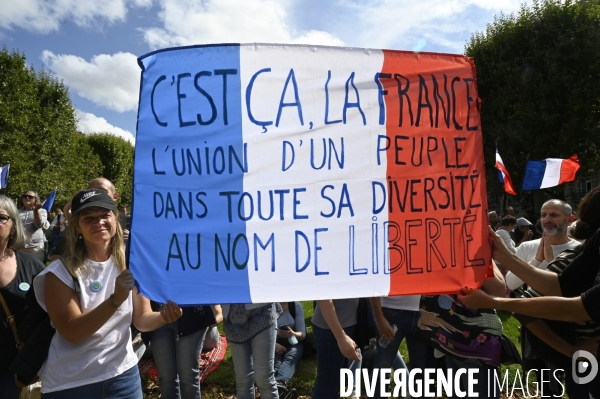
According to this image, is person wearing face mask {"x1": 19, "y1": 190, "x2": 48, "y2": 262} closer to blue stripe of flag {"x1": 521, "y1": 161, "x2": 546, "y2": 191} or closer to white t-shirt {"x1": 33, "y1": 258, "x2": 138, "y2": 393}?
white t-shirt {"x1": 33, "y1": 258, "x2": 138, "y2": 393}

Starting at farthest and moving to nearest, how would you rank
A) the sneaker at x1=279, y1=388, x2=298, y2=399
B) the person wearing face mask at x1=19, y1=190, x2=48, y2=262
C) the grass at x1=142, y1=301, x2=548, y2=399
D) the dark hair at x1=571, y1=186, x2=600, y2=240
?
1. the person wearing face mask at x1=19, y1=190, x2=48, y2=262
2. the grass at x1=142, y1=301, x2=548, y2=399
3. the sneaker at x1=279, y1=388, x2=298, y2=399
4. the dark hair at x1=571, y1=186, x2=600, y2=240

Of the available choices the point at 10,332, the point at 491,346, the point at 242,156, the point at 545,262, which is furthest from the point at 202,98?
the point at 545,262

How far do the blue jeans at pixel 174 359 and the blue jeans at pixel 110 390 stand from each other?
0.94m

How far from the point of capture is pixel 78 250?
7.38ft

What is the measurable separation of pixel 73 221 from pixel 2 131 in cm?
2195

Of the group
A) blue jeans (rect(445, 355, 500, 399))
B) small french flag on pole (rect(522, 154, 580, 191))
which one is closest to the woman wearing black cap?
blue jeans (rect(445, 355, 500, 399))

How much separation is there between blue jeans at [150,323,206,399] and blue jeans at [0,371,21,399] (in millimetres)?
970

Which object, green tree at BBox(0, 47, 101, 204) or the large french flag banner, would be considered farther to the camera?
green tree at BBox(0, 47, 101, 204)

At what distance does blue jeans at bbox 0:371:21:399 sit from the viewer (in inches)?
95.0

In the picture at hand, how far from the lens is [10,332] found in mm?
2422

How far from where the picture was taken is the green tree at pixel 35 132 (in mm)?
20375

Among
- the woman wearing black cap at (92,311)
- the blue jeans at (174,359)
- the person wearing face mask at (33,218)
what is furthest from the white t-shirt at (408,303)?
the person wearing face mask at (33,218)

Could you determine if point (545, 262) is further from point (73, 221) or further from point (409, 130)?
point (73, 221)

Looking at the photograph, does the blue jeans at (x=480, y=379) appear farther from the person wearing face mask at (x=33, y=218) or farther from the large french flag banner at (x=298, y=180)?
the person wearing face mask at (x=33, y=218)
